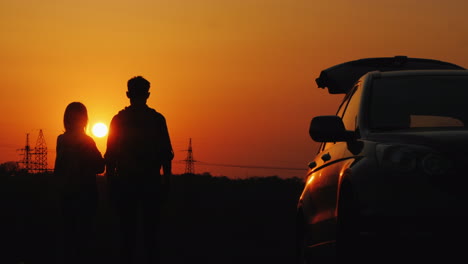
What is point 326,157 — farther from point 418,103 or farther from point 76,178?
point 76,178

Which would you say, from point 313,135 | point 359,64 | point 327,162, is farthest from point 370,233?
point 359,64

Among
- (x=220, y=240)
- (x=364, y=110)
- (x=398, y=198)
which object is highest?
(x=364, y=110)

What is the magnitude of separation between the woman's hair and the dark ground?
2.12ft

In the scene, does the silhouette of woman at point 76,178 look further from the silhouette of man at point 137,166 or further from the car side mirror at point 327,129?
the car side mirror at point 327,129

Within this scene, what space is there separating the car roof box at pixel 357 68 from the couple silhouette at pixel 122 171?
4.25m

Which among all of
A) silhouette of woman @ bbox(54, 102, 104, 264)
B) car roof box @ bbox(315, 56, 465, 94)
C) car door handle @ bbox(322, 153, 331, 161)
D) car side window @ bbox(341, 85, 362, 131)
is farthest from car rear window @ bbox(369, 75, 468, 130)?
car roof box @ bbox(315, 56, 465, 94)

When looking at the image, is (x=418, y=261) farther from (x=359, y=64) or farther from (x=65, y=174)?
(x=359, y=64)

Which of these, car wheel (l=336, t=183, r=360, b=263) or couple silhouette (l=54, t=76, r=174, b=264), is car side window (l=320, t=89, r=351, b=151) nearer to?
couple silhouette (l=54, t=76, r=174, b=264)

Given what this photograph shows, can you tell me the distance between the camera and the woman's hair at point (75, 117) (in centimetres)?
1131

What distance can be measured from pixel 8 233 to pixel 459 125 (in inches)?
424

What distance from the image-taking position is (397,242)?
25.2 feet

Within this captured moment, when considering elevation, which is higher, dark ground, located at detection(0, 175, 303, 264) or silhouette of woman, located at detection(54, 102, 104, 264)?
silhouette of woman, located at detection(54, 102, 104, 264)

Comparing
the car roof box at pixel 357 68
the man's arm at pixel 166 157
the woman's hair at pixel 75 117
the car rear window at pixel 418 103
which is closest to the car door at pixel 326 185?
the car rear window at pixel 418 103

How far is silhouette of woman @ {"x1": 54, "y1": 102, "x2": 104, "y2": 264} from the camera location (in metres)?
11.4
